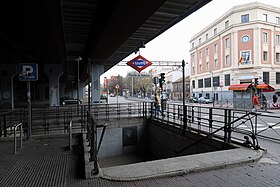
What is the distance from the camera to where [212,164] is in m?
4.89

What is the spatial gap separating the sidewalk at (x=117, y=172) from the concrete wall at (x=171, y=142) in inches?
65.5

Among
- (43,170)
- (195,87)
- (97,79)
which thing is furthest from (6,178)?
(195,87)

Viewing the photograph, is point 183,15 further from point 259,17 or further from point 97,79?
point 259,17

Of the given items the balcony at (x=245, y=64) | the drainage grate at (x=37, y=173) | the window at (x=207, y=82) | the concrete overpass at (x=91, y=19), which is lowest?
the drainage grate at (x=37, y=173)

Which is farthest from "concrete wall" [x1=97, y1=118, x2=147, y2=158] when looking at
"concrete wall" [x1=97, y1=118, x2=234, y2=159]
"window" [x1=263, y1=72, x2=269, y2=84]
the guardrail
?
"window" [x1=263, y1=72, x2=269, y2=84]

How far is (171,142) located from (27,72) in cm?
703

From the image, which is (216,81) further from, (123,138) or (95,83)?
(123,138)

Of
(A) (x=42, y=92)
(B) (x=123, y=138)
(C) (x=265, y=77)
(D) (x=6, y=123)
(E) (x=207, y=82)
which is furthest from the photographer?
(A) (x=42, y=92)

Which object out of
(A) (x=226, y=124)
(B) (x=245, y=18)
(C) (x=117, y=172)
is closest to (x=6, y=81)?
(C) (x=117, y=172)

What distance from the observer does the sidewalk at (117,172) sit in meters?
4.13

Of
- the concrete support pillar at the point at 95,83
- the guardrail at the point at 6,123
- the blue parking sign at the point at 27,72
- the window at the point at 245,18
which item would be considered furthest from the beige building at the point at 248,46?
the blue parking sign at the point at 27,72

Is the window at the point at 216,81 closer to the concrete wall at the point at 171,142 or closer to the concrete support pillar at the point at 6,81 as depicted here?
the concrete wall at the point at 171,142

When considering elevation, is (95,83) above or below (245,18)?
below

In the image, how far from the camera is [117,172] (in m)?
4.54
